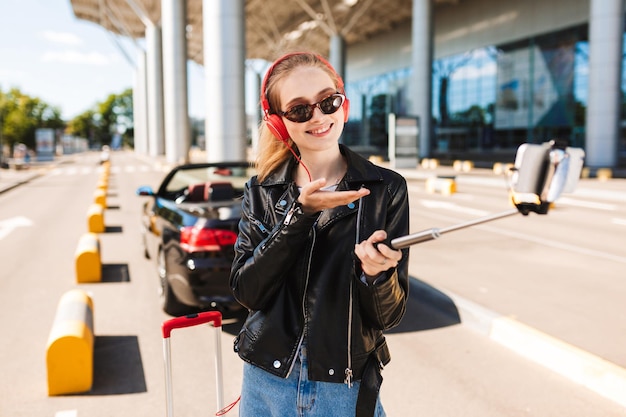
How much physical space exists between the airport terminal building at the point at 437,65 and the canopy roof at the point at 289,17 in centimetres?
21

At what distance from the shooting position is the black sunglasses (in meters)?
1.84

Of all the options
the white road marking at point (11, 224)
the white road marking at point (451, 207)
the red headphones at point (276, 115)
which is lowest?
the white road marking at point (11, 224)

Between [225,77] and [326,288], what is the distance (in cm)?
2257

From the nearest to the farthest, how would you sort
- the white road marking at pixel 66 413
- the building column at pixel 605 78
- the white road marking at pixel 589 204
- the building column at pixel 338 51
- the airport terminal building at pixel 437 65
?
the white road marking at pixel 66 413
the white road marking at pixel 589 204
the airport terminal building at pixel 437 65
the building column at pixel 605 78
the building column at pixel 338 51

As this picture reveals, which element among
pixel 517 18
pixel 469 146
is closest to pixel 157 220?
pixel 517 18

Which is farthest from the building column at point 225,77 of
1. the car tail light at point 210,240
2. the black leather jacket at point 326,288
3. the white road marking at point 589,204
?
the black leather jacket at point 326,288

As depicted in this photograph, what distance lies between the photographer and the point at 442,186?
21234 millimetres

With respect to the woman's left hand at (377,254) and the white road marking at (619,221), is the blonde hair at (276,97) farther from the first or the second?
the white road marking at (619,221)

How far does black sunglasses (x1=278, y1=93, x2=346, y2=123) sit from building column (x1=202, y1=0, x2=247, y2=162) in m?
22.1

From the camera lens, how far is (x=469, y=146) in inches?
2162

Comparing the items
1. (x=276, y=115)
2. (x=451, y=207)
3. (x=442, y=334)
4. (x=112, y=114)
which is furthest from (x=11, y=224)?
(x=112, y=114)

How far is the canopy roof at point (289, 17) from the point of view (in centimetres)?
5353

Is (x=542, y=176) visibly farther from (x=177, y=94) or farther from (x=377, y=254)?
(x=177, y=94)

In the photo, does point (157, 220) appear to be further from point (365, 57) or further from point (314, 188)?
point (365, 57)
